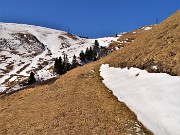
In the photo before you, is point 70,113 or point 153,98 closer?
point 153,98

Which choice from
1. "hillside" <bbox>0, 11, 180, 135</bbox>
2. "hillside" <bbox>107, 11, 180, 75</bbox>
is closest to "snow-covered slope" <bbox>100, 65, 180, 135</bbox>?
"hillside" <bbox>0, 11, 180, 135</bbox>

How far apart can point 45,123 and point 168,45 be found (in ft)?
51.0

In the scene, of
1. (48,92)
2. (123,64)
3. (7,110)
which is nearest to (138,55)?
(123,64)

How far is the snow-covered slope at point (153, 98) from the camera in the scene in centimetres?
1988

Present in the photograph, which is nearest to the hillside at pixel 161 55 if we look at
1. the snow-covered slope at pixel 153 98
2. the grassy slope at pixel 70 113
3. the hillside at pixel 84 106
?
the hillside at pixel 84 106

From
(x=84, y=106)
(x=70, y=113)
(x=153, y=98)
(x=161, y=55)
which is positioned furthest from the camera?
(x=161, y=55)

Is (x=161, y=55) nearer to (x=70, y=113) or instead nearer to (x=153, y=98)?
(x=153, y=98)

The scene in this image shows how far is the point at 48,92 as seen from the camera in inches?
1441

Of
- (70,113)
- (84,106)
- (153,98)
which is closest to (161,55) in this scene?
(153,98)

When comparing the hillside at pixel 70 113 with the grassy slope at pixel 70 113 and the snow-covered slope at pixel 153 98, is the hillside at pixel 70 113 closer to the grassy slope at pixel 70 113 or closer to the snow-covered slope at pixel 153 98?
the grassy slope at pixel 70 113

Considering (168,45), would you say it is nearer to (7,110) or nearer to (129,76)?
(129,76)

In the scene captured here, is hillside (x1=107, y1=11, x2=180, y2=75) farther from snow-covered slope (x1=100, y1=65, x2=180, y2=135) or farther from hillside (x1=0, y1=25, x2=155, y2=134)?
hillside (x1=0, y1=25, x2=155, y2=134)

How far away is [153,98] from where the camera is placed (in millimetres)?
23203

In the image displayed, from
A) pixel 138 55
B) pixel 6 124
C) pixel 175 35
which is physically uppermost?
pixel 175 35
